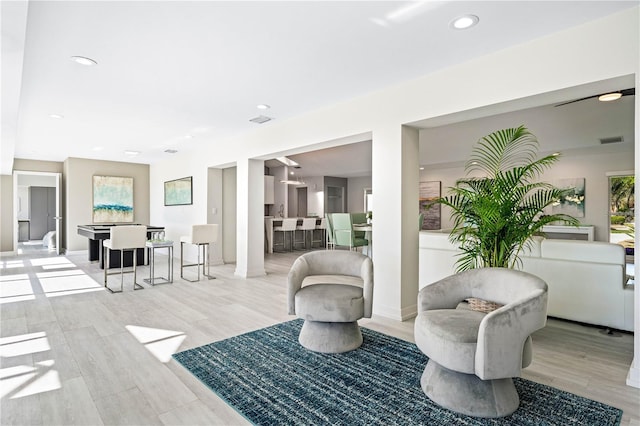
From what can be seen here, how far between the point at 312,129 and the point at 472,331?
3411 millimetres

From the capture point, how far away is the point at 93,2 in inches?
86.7

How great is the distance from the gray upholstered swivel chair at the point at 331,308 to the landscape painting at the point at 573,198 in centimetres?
631

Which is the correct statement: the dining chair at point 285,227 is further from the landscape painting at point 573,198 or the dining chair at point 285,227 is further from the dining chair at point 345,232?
the landscape painting at point 573,198

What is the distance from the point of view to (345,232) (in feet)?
22.2

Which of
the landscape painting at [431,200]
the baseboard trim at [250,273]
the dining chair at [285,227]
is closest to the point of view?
the baseboard trim at [250,273]

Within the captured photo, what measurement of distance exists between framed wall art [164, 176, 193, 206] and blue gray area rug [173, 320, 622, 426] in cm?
531

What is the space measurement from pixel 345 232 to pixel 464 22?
4.68 m

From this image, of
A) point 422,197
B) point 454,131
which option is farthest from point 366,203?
point 454,131

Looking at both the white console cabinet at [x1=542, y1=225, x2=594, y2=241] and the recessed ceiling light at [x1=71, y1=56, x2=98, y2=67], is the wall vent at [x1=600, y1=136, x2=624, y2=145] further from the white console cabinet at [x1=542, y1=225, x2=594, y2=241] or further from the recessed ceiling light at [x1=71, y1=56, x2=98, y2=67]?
the recessed ceiling light at [x1=71, y1=56, x2=98, y2=67]

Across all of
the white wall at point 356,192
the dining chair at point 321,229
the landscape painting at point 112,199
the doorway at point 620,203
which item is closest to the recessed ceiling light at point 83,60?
the landscape painting at point 112,199

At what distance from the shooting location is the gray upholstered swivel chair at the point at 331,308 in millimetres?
2695

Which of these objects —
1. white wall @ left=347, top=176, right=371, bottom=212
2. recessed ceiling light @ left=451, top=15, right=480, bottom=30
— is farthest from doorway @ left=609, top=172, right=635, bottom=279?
white wall @ left=347, top=176, right=371, bottom=212

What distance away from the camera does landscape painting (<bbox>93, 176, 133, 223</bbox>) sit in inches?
352

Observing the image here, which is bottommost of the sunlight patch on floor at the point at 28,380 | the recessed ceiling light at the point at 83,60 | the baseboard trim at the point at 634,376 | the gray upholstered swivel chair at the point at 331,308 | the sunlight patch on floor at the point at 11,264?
the sunlight patch on floor at the point at 28,380
